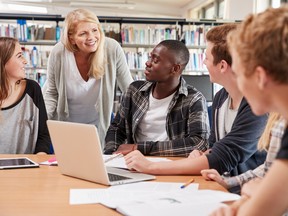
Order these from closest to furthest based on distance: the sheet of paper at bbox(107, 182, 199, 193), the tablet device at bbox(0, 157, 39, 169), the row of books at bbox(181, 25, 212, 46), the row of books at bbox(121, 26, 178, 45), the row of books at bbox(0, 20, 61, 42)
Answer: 1. the sheet of paper at bbox(107, 182, 199, 193)
2. the tablet device at bbox(0, 157, 39, 169)
3. the row of books at bbox(0, 20, 61, 42)
4. the row of books at bbox(121, 26, 178, 45)
5. the row of books at bbox(181, 25, 212, 46)

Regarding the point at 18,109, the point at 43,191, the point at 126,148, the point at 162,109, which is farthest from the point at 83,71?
the point at 43,191

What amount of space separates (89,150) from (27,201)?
0.26m

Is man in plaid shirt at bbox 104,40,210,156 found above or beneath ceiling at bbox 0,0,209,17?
beneath

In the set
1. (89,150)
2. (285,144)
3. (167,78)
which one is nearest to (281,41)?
(285,144)

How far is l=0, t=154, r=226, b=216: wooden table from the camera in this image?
3.54 ft

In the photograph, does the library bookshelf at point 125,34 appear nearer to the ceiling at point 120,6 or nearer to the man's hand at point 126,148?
the ceiling at point 120,6

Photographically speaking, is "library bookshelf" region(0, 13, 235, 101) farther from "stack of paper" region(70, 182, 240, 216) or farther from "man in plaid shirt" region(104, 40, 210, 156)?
"stack of paper" region(70, 182, 240, 216)

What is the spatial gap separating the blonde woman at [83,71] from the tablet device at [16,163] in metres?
0.83

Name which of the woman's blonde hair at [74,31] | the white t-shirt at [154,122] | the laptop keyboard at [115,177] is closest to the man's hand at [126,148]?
the white t-shirt at [154,122]

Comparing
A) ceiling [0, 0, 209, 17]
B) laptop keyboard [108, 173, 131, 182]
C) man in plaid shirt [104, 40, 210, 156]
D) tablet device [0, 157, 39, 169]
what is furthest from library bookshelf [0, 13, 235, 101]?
laptop keyboard [108, 173, 131, 182]

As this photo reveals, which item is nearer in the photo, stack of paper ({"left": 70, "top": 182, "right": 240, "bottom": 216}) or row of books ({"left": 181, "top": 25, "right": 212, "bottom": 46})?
stack of paper ({"left": 70, "top": 182, "right": 240, "bottom": 216})

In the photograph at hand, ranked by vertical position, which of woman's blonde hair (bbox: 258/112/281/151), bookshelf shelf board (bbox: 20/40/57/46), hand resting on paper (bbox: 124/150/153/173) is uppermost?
bookshelf shelf board (bbox: 20/40/57/46)

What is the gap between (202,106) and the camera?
2061mm

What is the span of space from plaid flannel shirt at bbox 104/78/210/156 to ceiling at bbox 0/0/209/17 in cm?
823
